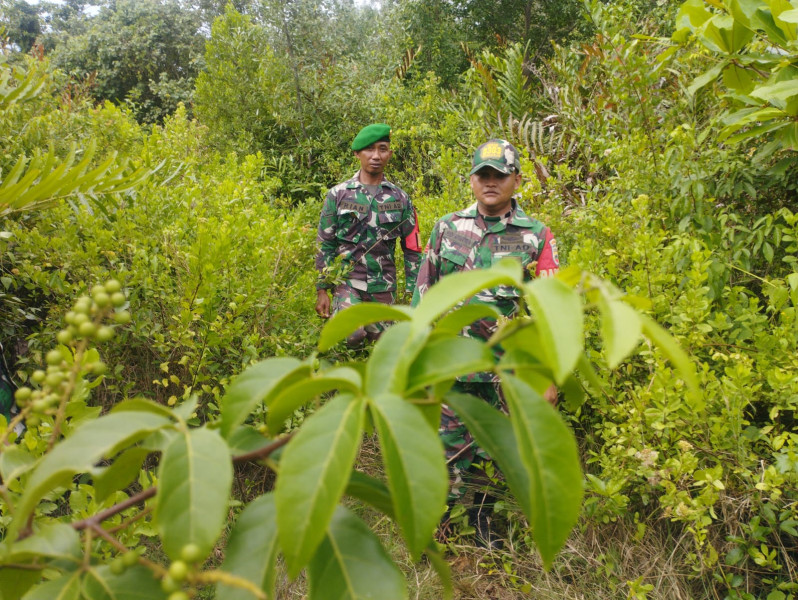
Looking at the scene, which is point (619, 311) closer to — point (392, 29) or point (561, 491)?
point (561, 491)

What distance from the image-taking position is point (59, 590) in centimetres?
50

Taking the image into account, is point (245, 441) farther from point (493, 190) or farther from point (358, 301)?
point (358, 301)

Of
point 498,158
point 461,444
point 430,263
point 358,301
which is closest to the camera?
point 498,158

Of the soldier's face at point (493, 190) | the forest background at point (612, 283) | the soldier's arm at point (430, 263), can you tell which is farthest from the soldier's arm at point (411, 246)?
the soldier's face at point (493, 190)

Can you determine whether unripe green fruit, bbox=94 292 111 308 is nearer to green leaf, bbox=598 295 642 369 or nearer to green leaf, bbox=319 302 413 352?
green leaf, bbox=319 302 413 352

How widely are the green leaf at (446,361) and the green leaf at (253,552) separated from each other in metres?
0.17

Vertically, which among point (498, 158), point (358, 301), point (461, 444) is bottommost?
point (461, 444)

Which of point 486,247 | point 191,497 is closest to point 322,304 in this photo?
point 486,247

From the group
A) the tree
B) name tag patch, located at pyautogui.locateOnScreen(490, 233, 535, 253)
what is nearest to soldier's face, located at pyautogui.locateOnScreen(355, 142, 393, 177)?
name tag patch, located at pyautogui.locateOnScreen(490, 233, 535, 253)

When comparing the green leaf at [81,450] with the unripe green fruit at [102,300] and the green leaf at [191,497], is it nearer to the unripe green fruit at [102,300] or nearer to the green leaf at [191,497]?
the green leaf at [191,497]

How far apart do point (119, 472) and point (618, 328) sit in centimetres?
49

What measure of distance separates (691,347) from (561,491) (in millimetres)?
1935

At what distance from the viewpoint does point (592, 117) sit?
4098 mm

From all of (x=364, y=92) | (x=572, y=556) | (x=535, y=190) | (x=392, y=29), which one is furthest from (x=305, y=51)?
(x=572, y=556)
